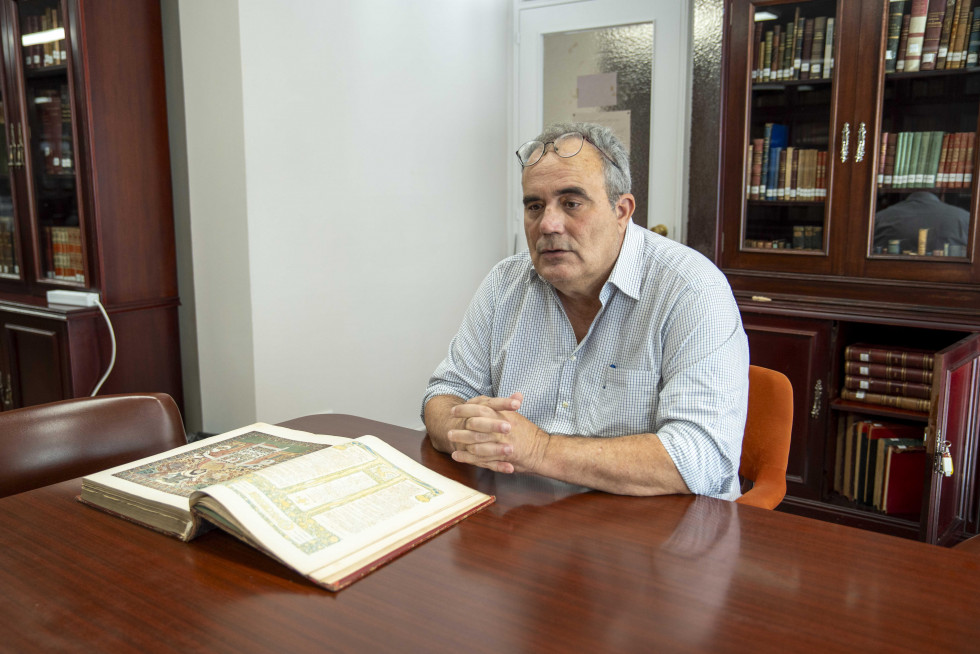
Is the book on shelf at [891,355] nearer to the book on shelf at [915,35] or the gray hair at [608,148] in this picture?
the book on shelf at [915,35]

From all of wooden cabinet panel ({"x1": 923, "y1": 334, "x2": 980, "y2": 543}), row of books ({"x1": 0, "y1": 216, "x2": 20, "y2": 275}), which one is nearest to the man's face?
wooden cabinet panel ({"x1": 923, "y1": 334, "x2": 980, "y2": 543})

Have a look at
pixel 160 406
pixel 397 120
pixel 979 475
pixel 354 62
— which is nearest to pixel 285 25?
pixel 354 62

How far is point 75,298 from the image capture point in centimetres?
275

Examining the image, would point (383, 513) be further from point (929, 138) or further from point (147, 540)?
point (929, 138)

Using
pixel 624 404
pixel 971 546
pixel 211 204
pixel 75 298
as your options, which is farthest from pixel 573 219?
pixel 75 298

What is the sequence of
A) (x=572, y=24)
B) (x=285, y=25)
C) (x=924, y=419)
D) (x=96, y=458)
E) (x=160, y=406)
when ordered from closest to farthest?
(x=96, y=458) < (x=160, y=406) < (x=924, y=419) < (x=285, y=25) < (x=572, y=24)

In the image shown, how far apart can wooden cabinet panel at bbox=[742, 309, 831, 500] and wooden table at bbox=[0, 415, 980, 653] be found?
169 cm

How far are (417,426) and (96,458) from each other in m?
2.31

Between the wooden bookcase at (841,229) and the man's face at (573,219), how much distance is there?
135 cm

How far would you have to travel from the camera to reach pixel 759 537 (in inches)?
39.8

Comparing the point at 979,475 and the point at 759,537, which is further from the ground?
the point at 759,537

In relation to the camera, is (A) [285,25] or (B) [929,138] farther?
(A) [285,25]

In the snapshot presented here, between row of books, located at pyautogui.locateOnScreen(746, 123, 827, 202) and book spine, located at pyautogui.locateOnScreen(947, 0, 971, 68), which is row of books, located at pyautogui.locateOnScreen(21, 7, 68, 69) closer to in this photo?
row of books, located at pyautogui.locateOnScreen(746, 123, 827, 202)

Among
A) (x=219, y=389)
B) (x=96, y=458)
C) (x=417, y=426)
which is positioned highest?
(x=96, y=458)
